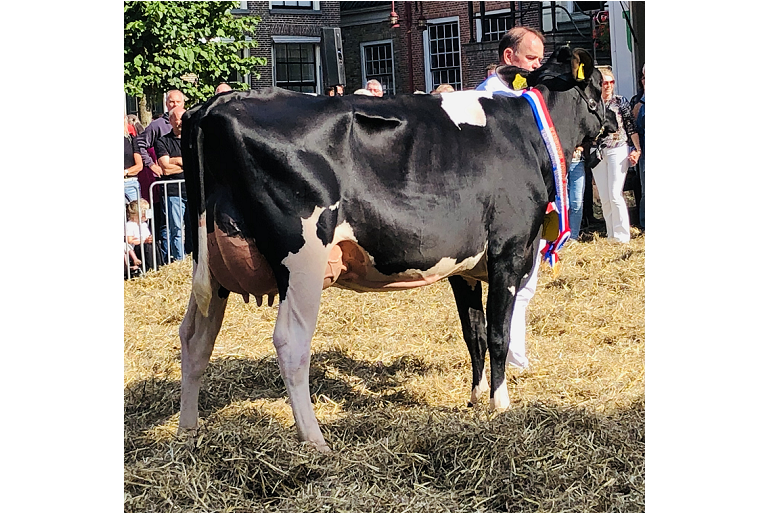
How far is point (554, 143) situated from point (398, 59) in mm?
2416

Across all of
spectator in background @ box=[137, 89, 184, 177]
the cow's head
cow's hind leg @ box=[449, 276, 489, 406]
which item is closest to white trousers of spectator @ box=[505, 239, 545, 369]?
cow's hind leg @ box=[449, 276, 489, 406]

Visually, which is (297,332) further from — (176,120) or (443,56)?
(176,120)

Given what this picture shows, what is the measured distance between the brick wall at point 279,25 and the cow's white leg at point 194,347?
4537mm

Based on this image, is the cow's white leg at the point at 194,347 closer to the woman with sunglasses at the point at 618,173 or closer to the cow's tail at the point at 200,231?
the cow's tail at the point at 200,231

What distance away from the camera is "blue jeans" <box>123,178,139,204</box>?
7152 millimetres

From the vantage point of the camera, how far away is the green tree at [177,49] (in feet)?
27.5

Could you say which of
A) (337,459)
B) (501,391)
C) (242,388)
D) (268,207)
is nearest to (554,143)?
(501,391)

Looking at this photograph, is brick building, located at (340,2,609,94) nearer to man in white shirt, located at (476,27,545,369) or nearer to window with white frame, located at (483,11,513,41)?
window with white frame, located at (483,11,513,41)

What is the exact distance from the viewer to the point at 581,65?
14.4 ft

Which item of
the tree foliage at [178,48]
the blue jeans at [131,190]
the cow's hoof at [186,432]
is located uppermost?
the tree foliage at [178,48]

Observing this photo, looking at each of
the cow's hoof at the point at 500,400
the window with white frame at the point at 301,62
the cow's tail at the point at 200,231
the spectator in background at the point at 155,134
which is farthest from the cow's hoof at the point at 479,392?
the window with white frame at the point at 301,62

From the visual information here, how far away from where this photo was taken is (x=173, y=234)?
7777 mm

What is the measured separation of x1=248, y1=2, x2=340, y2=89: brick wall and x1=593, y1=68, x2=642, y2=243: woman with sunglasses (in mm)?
2895

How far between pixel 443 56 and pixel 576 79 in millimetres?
1616
